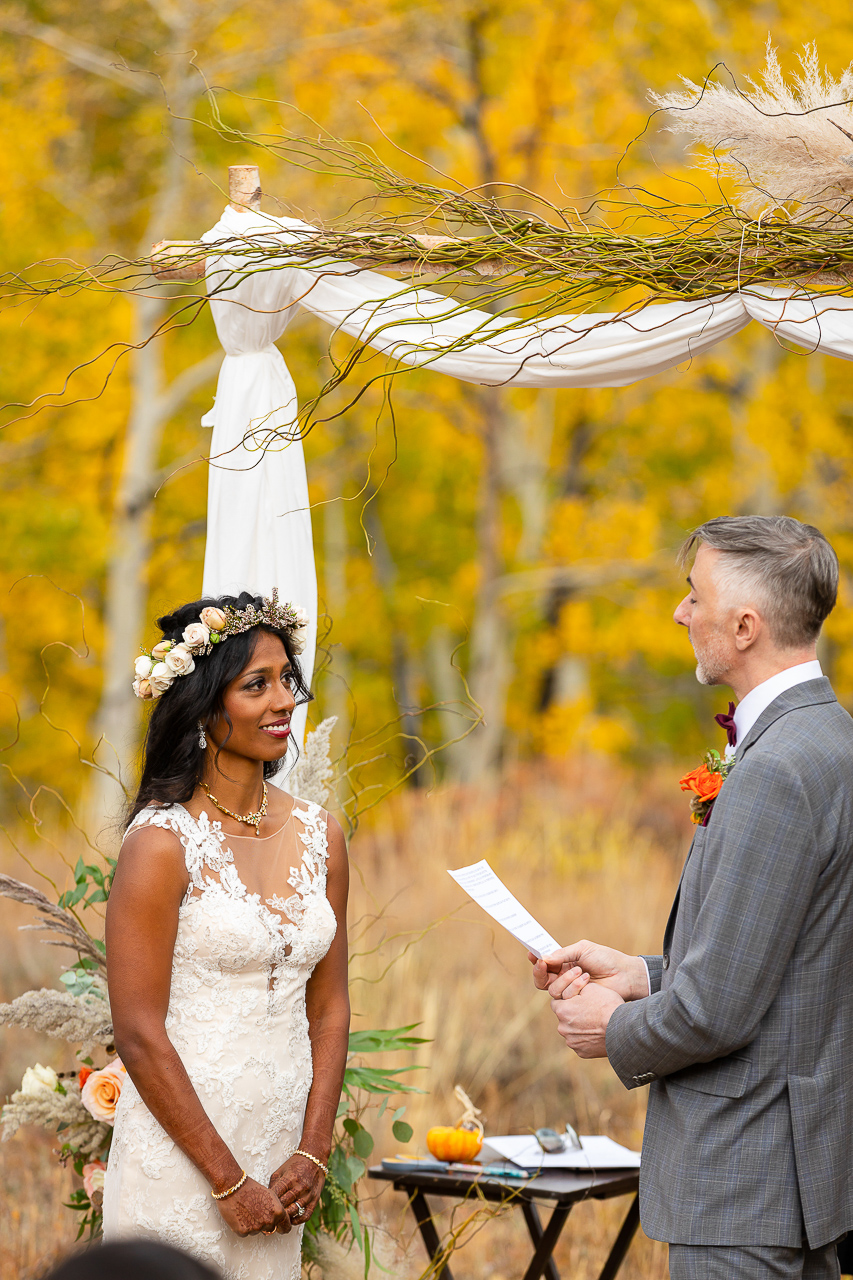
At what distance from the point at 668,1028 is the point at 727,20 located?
11091 millimetres

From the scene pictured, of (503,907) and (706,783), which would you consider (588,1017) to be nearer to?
(503,907)

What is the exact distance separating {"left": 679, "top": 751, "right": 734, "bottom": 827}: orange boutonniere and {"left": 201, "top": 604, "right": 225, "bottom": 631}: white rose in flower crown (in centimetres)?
108

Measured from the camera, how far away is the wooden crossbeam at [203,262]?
305cm

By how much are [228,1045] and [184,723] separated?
27.8 inches

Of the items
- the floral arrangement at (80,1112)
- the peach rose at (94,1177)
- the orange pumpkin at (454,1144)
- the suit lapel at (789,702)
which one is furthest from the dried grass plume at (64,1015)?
the suit lapel at (789,702)

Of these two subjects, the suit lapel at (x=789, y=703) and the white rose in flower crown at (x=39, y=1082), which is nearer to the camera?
the suit lapel at (x=789, y=703)

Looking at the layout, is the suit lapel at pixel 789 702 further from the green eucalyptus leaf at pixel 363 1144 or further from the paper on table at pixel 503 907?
the green eucalyptus leaf at pixel 363 1144

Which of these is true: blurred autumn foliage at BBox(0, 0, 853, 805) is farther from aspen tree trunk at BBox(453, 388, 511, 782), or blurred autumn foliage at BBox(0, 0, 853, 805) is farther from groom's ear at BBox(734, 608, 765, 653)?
groom's ear at BBox(734, 608, 765, 653)

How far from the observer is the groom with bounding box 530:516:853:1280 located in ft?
7.28

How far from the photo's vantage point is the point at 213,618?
2822mm

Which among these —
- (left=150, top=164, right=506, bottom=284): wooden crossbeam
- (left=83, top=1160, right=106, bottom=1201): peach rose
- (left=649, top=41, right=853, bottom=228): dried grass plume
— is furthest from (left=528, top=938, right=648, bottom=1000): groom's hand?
(left=649, top=41, right=853, bottom=228): dried grass plume

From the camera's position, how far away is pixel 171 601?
329 centimetres

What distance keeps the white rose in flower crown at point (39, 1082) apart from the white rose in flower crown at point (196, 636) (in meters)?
1.23

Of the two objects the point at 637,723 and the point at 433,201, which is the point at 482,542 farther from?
the point at 637,723
